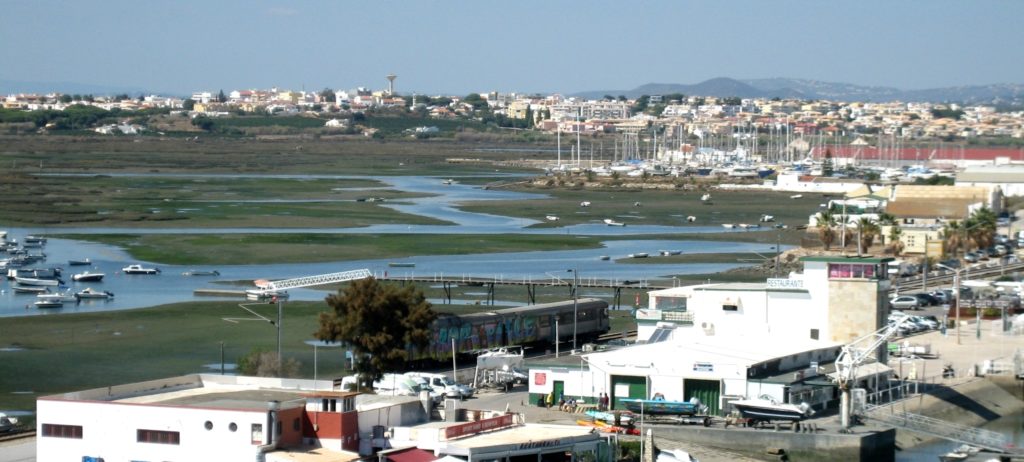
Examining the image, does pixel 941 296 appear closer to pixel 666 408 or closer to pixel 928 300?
pixel 928 300

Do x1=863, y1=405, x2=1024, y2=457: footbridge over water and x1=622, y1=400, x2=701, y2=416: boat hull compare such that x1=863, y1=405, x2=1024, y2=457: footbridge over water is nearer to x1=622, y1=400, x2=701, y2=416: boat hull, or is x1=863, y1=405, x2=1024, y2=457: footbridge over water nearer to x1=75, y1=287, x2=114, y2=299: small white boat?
x1=622, y1=400, x2=701, y2=416: boat hull

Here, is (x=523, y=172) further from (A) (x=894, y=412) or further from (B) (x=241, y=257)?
(A) (x=894, y=412)

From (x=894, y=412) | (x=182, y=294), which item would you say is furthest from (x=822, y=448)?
(x=182, y=294)

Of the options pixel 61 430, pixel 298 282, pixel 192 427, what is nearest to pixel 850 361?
pixel 192 427

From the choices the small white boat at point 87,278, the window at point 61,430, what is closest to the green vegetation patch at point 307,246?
the small white boat at point 87,278

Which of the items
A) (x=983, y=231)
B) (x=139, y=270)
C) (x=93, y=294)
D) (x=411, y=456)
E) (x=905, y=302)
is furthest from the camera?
(x=983, y=231)

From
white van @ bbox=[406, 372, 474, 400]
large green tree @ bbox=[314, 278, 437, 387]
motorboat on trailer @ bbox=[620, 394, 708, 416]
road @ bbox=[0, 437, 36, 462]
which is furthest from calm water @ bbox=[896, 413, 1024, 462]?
road @ bbox=[0, 437, 36, 462]

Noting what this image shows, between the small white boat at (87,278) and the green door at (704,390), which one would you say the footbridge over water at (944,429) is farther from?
the small white boat at (87,278)
